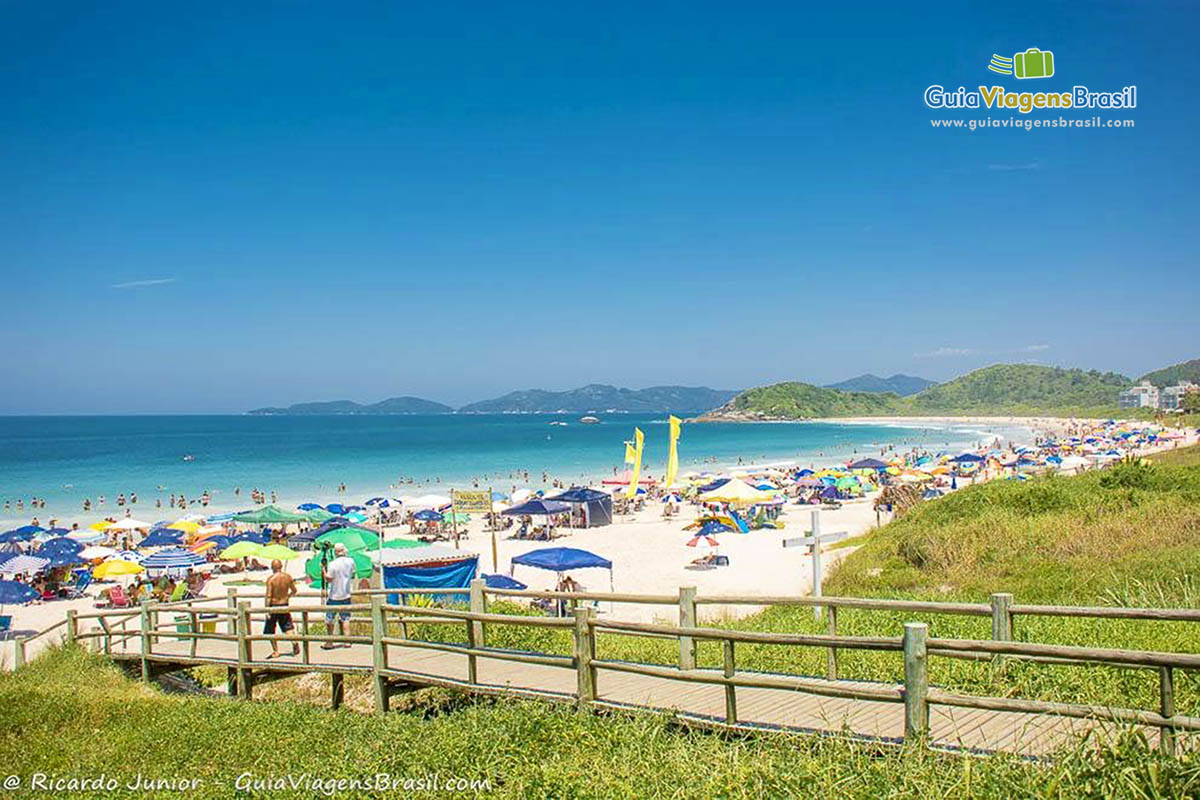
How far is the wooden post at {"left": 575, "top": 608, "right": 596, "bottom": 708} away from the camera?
6.73m

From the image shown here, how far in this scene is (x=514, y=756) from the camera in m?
5.85

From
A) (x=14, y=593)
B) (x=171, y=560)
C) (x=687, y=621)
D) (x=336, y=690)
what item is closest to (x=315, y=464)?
(x=171, y=560)

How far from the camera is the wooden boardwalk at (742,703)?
529 centimetres

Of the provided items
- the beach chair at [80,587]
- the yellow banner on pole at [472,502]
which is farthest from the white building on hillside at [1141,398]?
the beach chair at [80,587]

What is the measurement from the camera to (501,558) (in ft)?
93.8

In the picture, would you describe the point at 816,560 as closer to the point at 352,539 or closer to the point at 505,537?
the point at 352,539

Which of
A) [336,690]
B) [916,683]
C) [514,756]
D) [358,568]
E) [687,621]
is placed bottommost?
[336,690]

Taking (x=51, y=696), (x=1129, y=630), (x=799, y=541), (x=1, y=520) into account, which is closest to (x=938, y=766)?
(x=1129, y=630)

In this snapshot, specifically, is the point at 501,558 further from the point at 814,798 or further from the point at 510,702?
the point at 814,798

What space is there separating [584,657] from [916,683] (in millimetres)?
2684

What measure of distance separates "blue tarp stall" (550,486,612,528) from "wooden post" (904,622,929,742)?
30.4 m

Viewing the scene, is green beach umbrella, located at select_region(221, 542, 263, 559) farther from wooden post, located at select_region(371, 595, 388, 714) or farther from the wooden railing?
wooden post, located at select_region(371, 595, 388, 714)

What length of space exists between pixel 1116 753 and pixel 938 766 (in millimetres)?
857

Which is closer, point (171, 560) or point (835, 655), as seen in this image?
point (835, 655)
